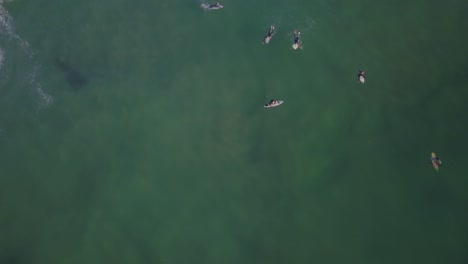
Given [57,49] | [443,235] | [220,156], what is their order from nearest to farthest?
[443,235]
[220,156]
[57,49]

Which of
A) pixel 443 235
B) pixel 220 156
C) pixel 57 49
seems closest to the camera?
pixel 443 235

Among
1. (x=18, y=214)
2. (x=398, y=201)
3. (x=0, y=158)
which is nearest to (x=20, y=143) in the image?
(x=0, y=158)

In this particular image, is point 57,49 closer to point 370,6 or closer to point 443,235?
point 370,6

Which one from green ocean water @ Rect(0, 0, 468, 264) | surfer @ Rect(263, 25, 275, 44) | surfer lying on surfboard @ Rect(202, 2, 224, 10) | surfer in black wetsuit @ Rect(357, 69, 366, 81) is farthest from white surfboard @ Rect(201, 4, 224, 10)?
surfer in black wetsuit @ Rect(357, 69, 366, 81)

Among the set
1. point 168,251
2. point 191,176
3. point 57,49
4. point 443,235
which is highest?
point 57,49

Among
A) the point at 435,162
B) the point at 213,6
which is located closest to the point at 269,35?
the point at 213,6

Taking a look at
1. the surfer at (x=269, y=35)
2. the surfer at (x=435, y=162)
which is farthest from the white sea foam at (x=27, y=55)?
the surfer at (x=435, y=162)

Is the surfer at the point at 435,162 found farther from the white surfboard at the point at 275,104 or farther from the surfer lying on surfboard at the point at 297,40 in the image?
the surfer lying on surfboard at the point at 297,40

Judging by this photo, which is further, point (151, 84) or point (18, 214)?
point (151, 84)
